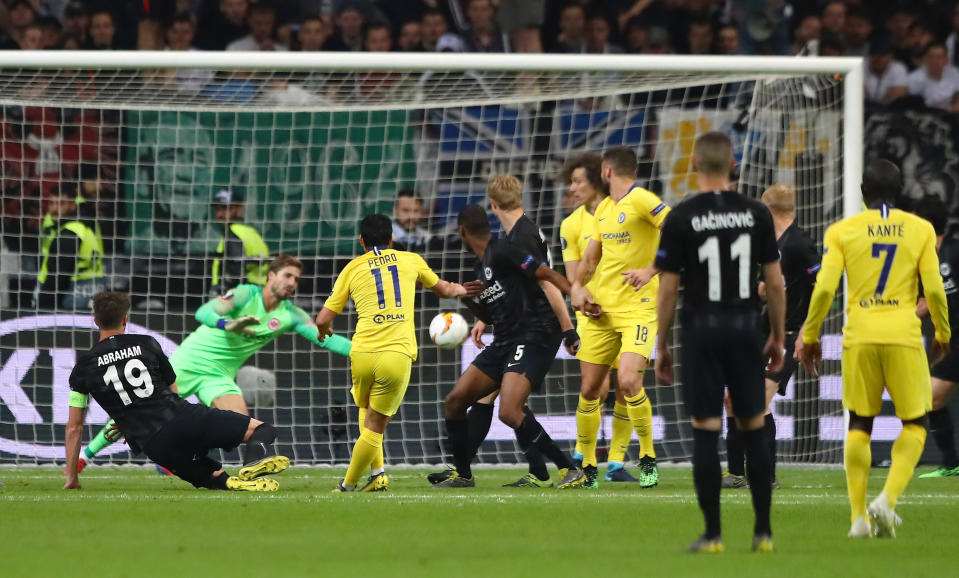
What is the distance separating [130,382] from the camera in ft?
28.9

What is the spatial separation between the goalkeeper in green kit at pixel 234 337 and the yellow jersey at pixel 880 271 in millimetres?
4640

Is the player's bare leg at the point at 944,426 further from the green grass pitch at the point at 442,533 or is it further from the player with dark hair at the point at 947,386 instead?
the green grass pitch at the point at 442,533

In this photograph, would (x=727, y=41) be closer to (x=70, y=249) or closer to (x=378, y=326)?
(x=70, y=249)

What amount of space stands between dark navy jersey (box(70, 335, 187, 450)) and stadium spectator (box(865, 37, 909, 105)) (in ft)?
31.4

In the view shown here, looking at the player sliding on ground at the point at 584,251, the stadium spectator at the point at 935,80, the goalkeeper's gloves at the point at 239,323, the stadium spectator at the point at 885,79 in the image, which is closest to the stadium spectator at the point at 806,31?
the stadium spectator at the point at 885,79

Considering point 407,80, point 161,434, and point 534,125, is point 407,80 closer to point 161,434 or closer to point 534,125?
point 534,125

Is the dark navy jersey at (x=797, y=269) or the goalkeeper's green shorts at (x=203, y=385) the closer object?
the dark navy jersey at (x=797, y=269)

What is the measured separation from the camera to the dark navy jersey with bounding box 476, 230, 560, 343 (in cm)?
937

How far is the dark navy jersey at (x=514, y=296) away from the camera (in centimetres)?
937

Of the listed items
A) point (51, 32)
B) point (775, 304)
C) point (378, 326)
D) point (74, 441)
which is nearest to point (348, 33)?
point (51, 32)

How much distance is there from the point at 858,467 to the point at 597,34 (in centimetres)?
1039

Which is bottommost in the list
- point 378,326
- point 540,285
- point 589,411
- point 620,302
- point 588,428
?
point 588,428

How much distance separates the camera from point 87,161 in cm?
1294

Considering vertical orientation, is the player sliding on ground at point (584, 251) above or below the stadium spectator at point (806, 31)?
below
